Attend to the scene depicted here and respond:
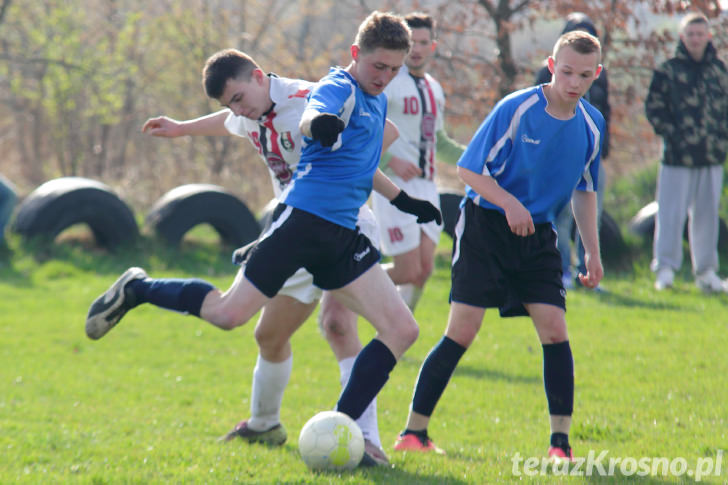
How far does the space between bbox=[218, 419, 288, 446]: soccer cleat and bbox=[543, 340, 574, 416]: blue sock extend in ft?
4.83

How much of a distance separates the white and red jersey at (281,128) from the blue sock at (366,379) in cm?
99

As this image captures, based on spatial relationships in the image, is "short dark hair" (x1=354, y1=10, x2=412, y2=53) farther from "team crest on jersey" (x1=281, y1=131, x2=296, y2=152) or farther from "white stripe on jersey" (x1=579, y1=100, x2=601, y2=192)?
"white stripe on jersey" (x1=579, y1=100, x2=601, y2=192)

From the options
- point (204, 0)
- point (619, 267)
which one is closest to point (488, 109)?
point (619, 267)

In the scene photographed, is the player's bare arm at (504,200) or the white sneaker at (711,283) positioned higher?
the player's bare arm at (504,200)

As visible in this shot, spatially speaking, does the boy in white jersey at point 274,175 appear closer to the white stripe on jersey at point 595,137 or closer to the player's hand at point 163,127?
the player's hand at point 163,127

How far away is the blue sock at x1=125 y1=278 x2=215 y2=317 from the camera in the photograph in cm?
420

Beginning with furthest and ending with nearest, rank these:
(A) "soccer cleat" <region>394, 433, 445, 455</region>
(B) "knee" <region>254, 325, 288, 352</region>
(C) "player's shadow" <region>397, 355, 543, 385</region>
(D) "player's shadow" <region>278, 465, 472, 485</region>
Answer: (C) "player's shadow" <region>397, 355, 543, 385</region> < (B) "knee" <region>254, 325, 288, 352</region> < (A) "soccer cleat" <region>394, 433, 445, 455</region> < (D) "player's shadow" <region>278, 465, 472, 485</region>

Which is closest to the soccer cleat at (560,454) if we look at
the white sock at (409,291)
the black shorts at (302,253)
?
the black shorts at (302,253)

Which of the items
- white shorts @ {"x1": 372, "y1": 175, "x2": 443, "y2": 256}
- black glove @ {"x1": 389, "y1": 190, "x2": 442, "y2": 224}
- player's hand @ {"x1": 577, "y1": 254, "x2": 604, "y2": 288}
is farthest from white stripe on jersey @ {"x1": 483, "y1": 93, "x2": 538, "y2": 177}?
white shorts @ {"x1": 372, "y1": 175, "x2": 443, "y2": 256}

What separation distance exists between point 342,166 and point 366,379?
100cm

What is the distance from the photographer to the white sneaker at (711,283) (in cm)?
942

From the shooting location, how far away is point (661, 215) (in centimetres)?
966

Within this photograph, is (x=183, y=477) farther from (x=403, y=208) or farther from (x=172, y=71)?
(x=172, y=71)

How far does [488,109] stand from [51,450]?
952cm
